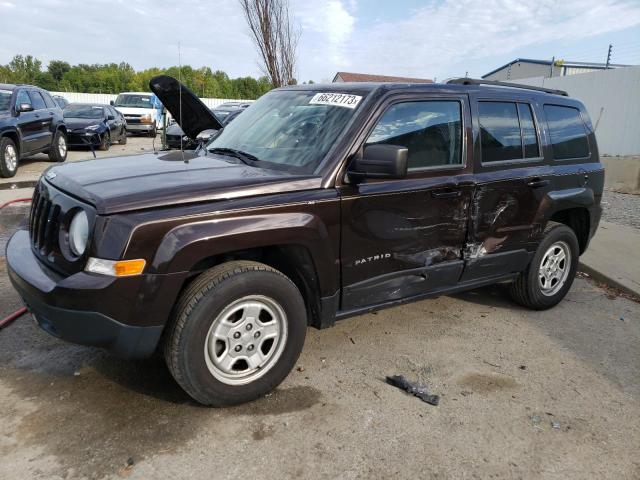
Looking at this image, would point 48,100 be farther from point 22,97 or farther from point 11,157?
point 11,157

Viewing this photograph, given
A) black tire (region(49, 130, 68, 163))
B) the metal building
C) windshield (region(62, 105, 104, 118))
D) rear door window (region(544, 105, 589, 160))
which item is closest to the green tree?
the metal building

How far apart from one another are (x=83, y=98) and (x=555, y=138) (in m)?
43.4

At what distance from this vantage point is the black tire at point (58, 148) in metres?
12.5

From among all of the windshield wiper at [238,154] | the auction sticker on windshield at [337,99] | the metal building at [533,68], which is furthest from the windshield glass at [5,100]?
the metal building at [533,68]

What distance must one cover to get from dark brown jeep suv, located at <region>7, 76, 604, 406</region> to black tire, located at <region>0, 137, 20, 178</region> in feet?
25.6

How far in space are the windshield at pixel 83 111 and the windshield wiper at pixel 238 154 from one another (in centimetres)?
→ 1445

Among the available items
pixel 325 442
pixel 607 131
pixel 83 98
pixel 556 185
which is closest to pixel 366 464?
pixel 325 442

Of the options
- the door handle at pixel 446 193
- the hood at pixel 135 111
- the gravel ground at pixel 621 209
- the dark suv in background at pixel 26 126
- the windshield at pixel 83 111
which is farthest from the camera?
the hood at pixel 135 111

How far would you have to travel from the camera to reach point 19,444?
103 inches

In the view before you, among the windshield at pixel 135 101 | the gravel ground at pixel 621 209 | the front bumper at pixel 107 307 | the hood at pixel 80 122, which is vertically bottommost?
the gravel ground at pixel 621 209

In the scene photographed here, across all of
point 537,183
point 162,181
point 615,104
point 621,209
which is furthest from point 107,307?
point 615,104

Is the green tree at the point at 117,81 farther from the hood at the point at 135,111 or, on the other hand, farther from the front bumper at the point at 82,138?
the front bumper at the point at 82,138

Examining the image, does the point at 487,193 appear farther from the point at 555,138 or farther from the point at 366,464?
the point at 366,464

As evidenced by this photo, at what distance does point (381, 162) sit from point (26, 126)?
10292 mm
